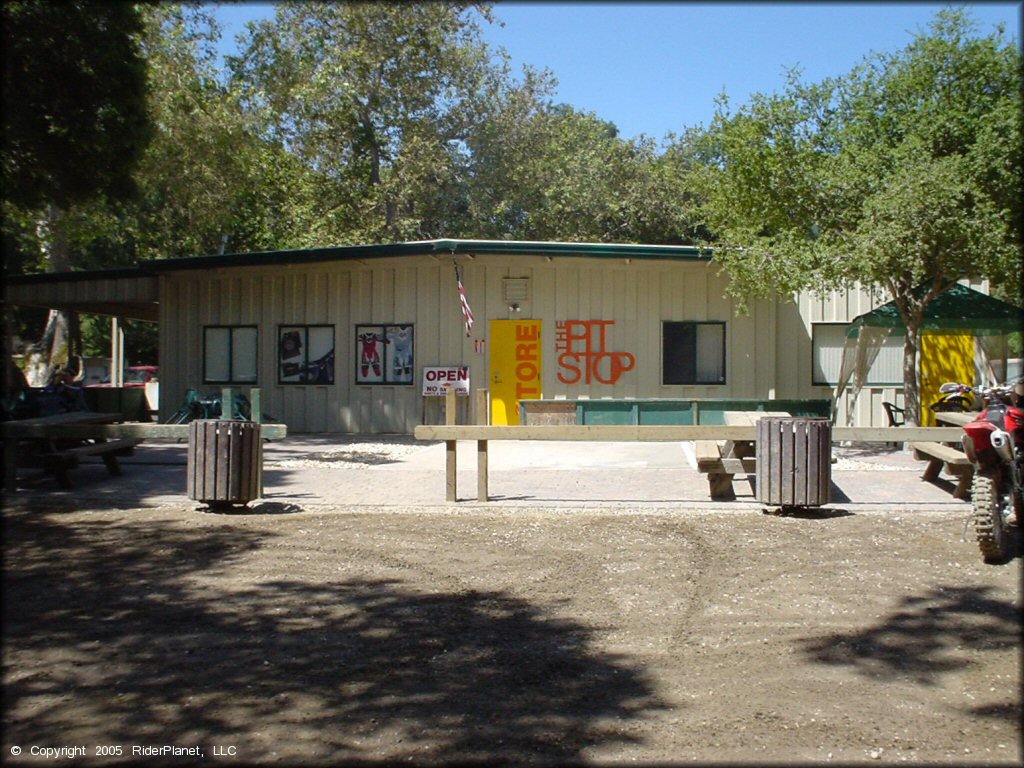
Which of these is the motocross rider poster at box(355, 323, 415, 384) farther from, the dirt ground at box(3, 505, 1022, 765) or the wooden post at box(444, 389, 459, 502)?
the dirt ground at box(3, 505, 1022, 765)

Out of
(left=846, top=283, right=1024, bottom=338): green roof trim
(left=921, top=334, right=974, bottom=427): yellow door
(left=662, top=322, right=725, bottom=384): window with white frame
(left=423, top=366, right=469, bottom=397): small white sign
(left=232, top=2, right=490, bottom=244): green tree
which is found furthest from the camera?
(left=232, top=2, right=490, bottom=244): green tree

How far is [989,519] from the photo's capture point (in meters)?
7.22

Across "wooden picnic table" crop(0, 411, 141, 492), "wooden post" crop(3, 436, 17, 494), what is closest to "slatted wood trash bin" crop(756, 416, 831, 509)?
"wooden picnic table" crop(0, 411, 141, 492)

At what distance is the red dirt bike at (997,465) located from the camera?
7270mm

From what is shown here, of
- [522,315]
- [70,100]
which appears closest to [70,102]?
[70,100]

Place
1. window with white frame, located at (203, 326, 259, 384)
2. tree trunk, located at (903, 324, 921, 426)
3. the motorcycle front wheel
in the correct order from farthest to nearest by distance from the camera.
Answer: window with white frame, located at (203, 326, 259, 384), tree trunk, located at (903, 324, 921, 426), the motorcycle front wheel

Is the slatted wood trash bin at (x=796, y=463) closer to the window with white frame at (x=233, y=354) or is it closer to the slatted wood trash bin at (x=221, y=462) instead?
the slatted wood trash bin at (x=221, y=462)

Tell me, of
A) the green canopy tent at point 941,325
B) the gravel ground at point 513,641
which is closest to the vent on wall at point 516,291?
the green canopy tent at point 941,325

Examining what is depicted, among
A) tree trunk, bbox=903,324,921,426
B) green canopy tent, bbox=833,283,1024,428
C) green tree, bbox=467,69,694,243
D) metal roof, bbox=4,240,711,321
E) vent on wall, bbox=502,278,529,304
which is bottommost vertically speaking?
tree trunk, bbox=903,324,921,426

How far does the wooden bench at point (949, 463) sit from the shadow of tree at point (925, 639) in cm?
312

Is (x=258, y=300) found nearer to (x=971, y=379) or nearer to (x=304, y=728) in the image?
(x=971, y=379)

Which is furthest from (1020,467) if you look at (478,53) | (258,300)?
(478,53)

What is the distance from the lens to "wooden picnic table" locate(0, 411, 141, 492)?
431 inches

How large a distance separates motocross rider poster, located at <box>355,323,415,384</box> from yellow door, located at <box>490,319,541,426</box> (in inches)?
70.3
